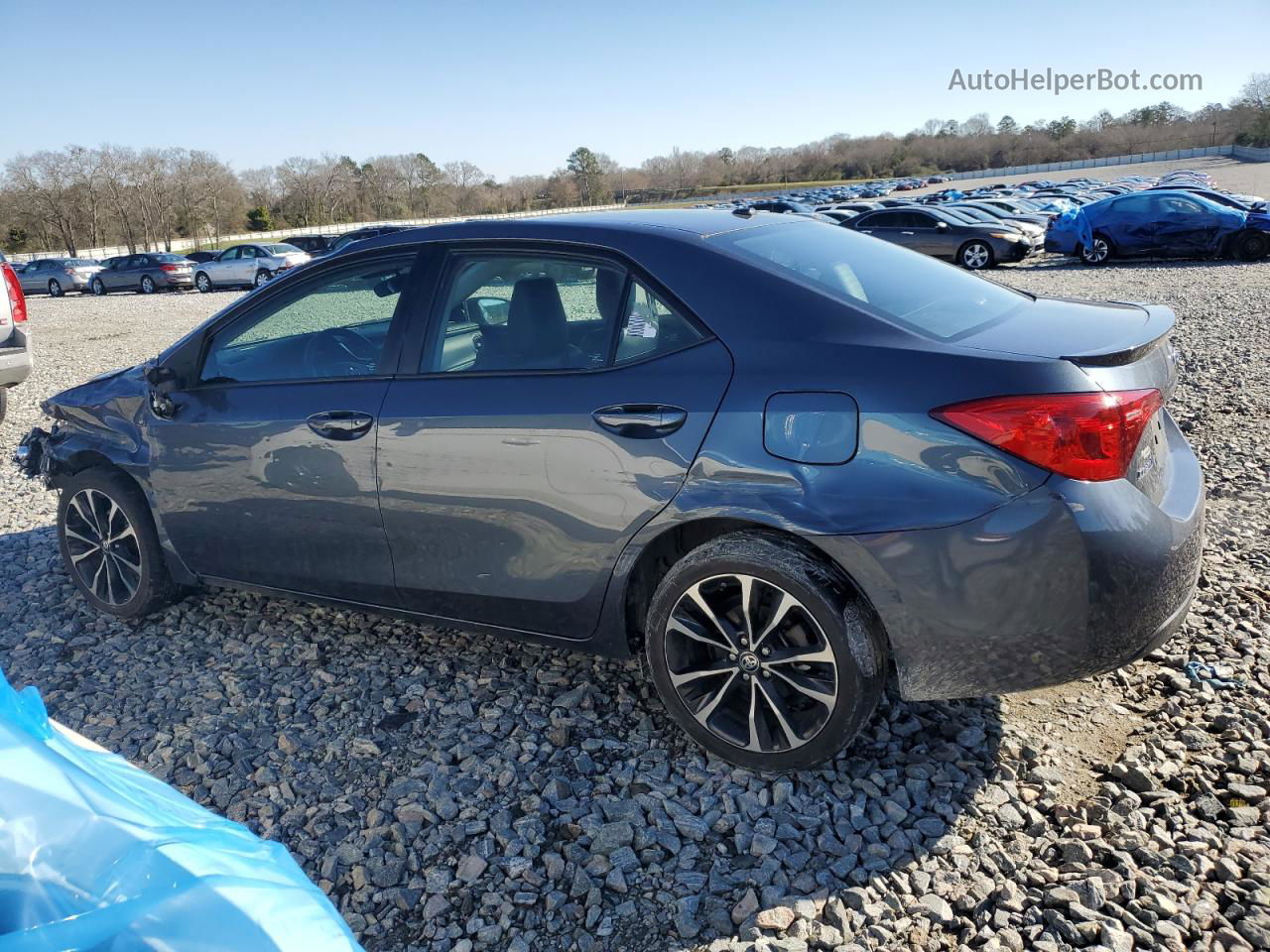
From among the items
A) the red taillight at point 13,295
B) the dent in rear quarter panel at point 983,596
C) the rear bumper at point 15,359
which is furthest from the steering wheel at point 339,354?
the red taillight at point 13,295

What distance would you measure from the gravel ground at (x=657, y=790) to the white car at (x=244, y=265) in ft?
92.6

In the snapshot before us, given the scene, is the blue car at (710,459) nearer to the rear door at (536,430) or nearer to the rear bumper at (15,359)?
the rear door at (536,430)

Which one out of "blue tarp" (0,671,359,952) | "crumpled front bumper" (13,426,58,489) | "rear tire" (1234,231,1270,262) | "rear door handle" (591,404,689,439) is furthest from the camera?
"rear tire" (1234,231,1270,262)

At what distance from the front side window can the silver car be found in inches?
1410

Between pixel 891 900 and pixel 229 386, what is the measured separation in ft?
9.98

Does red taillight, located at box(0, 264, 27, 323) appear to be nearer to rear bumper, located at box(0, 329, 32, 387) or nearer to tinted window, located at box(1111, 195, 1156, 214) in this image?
rear bumper, located at box(0, 329, 32, 387)

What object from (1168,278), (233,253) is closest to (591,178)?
(233,253)

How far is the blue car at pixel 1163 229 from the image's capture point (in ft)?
59.7

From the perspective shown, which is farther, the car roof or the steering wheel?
the steering wheel

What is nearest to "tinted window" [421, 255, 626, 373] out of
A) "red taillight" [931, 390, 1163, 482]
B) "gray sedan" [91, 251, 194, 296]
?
"red taillight" [931, 390, 1163, 482]

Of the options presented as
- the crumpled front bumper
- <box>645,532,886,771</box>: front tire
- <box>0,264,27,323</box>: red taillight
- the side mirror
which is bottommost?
<box>645,532,886,771</box>: front tire

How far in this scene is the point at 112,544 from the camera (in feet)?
14.1

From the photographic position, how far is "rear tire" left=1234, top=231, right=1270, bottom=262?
59.0 feet

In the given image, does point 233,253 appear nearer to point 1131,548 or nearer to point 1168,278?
point 1168,278
